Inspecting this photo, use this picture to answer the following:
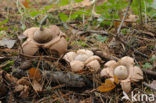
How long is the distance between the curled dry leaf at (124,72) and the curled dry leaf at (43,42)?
76 centimetres

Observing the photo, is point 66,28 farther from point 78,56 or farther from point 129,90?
point 129,90

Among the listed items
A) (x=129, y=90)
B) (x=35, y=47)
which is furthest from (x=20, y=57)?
(x=129, y=90)

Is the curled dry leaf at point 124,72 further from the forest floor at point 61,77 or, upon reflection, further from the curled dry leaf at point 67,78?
the curled dry leaf at point 67,78

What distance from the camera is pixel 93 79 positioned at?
89.1 inches

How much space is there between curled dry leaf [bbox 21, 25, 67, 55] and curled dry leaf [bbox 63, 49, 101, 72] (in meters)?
0.19

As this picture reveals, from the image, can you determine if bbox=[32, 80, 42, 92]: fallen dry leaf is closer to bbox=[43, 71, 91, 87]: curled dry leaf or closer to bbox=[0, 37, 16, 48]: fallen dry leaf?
Result: bbox=[43, 71, 91, 87]: curled dry leaf

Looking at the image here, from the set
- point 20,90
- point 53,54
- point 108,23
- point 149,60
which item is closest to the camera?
point 20,90

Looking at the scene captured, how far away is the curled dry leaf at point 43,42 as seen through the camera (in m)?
2.62

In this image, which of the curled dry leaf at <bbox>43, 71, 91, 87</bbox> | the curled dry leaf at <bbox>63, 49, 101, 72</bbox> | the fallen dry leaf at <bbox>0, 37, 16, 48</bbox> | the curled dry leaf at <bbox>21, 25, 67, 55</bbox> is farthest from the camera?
the fallen dry leaf at <bbox>0, 37, 16, 48</bbox>

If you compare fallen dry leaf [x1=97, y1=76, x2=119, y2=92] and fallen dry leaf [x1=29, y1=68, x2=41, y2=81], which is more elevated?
fallen dry leaf [x1=29, y1=68, x2=41, y2=81]

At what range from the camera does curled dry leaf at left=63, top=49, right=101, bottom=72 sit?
2.36m

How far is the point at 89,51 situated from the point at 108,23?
1.53 meters

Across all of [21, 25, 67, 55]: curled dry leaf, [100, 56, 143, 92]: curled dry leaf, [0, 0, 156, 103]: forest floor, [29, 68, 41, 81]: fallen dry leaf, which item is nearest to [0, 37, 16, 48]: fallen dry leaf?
[0, 0, 156, 103]: forest floor

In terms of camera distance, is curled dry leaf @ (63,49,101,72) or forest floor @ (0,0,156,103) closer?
forest floor @ (0,0,156,103)
